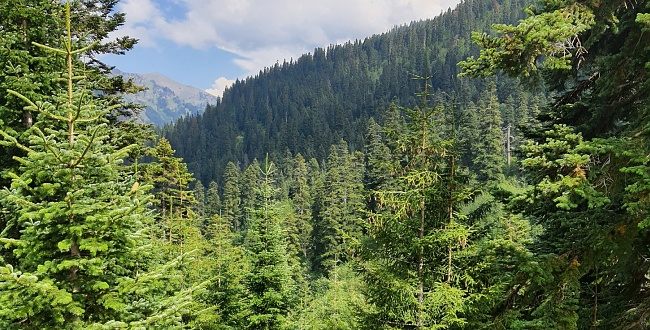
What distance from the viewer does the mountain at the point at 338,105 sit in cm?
12131

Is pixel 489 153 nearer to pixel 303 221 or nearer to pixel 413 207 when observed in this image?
pixel 303 221

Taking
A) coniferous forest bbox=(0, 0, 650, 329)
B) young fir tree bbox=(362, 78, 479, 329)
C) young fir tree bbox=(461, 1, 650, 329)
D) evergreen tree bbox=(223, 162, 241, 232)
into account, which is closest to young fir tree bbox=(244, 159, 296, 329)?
coniferous forest bbox=(0, 0, 650, 329)

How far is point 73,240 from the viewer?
4.50 m

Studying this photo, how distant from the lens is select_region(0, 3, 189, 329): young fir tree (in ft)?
13.8

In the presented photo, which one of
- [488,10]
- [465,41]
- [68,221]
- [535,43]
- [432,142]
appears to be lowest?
[68,221]

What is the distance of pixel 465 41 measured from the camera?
16200 cm

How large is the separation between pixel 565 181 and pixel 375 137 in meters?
53.7

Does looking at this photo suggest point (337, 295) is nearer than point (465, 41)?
Yes

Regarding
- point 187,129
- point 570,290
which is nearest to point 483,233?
point 570,290

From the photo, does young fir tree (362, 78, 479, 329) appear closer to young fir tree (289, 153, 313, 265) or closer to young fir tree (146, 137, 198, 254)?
young fir tree (146, 137, 198, 254)

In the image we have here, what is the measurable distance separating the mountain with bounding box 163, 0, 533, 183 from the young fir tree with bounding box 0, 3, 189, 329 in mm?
98472

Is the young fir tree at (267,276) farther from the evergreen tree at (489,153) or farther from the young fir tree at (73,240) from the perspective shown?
the evergreen tree at (489,153)

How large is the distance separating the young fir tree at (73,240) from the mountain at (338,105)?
98.5m

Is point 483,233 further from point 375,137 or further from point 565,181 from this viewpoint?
point 375,137
